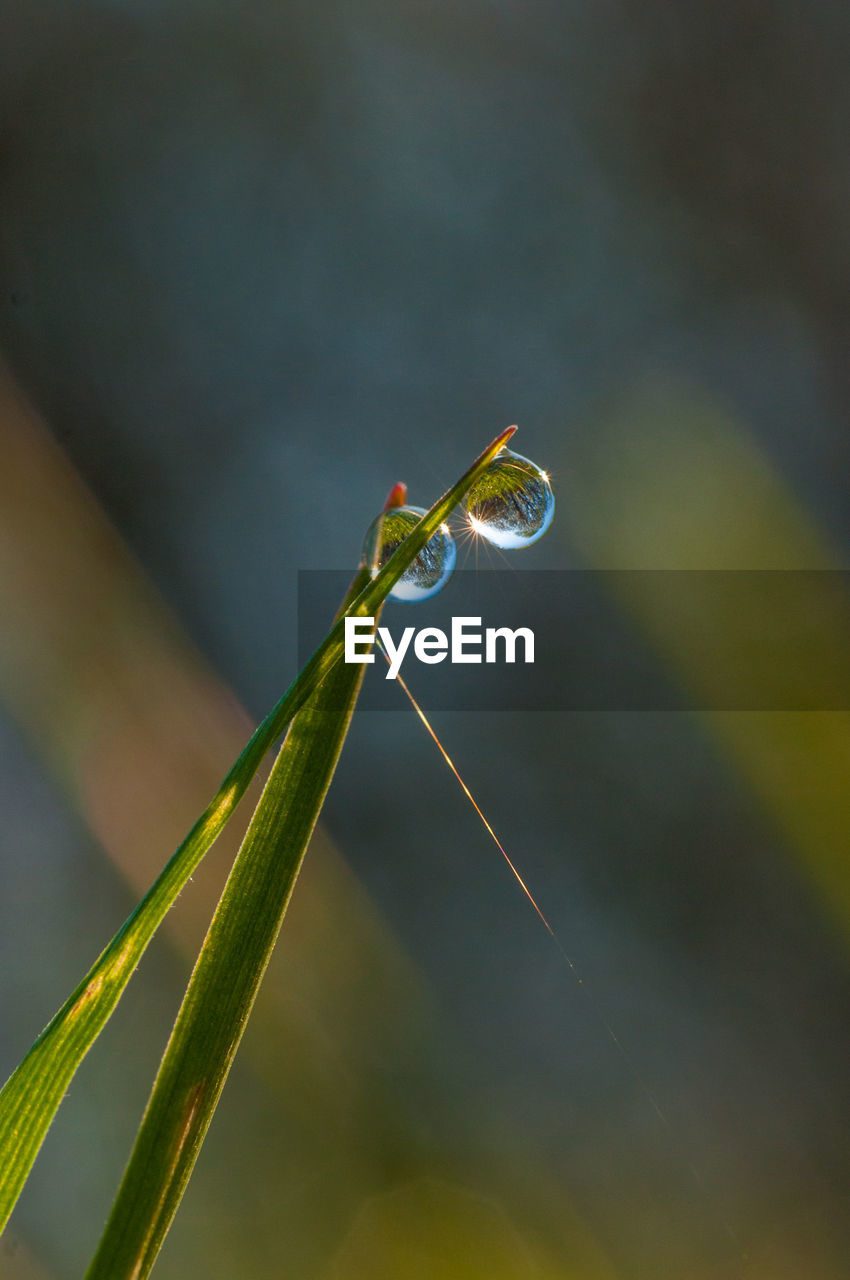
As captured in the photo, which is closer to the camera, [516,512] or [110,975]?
[110,975]

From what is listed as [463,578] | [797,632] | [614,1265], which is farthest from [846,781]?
[614,1265]

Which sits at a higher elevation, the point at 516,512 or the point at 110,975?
the point at 516,512

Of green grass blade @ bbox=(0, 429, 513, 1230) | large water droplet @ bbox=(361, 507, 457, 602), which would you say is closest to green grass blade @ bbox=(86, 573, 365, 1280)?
green grass blade @ bbox=(0, 429, 513, 1230)

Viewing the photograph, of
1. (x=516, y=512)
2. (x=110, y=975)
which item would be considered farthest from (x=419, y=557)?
(x=110, y=975)

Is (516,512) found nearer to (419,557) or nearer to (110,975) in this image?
(419,557)

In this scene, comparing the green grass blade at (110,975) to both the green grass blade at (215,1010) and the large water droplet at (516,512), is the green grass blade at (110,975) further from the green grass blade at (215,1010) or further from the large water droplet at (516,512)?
the large water droplet at (516,512)

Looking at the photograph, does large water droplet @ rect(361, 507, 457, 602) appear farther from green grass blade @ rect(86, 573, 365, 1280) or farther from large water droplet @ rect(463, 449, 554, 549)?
green grass blade @ rect(86, 573, 365, 1280)
